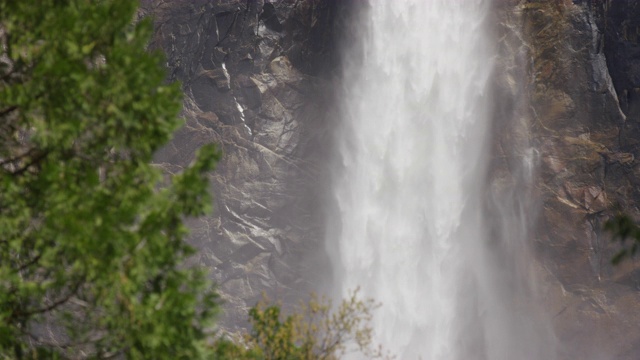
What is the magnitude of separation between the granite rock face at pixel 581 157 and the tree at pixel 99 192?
2687 cm

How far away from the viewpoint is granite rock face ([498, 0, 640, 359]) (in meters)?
29.8

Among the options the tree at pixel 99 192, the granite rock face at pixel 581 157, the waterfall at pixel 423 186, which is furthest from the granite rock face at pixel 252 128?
the tree at pixel 99 192

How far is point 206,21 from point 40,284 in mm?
30447

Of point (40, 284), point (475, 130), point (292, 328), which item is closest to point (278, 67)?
point (475, 130)

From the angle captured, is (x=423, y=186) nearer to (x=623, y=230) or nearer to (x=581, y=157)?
(x=581, y=157)

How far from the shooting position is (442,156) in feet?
115

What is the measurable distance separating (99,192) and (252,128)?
28.4 metres

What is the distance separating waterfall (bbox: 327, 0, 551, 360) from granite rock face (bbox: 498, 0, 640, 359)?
7.98 feet

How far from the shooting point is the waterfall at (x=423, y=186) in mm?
33500

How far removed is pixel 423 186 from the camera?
35.0 metres

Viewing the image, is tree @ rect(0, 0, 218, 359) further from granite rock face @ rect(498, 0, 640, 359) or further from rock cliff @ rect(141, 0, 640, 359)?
granite rock face @ rect(498, 0, 640, 359)

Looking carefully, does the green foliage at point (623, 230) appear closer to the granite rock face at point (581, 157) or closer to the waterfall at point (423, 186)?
the granite rock face at point (581, 157)

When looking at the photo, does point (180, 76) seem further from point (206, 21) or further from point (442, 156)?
point (442, 156)

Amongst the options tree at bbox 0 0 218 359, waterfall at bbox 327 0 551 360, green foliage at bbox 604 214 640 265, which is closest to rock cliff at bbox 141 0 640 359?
waterfall at bbox 327 0 551 360
